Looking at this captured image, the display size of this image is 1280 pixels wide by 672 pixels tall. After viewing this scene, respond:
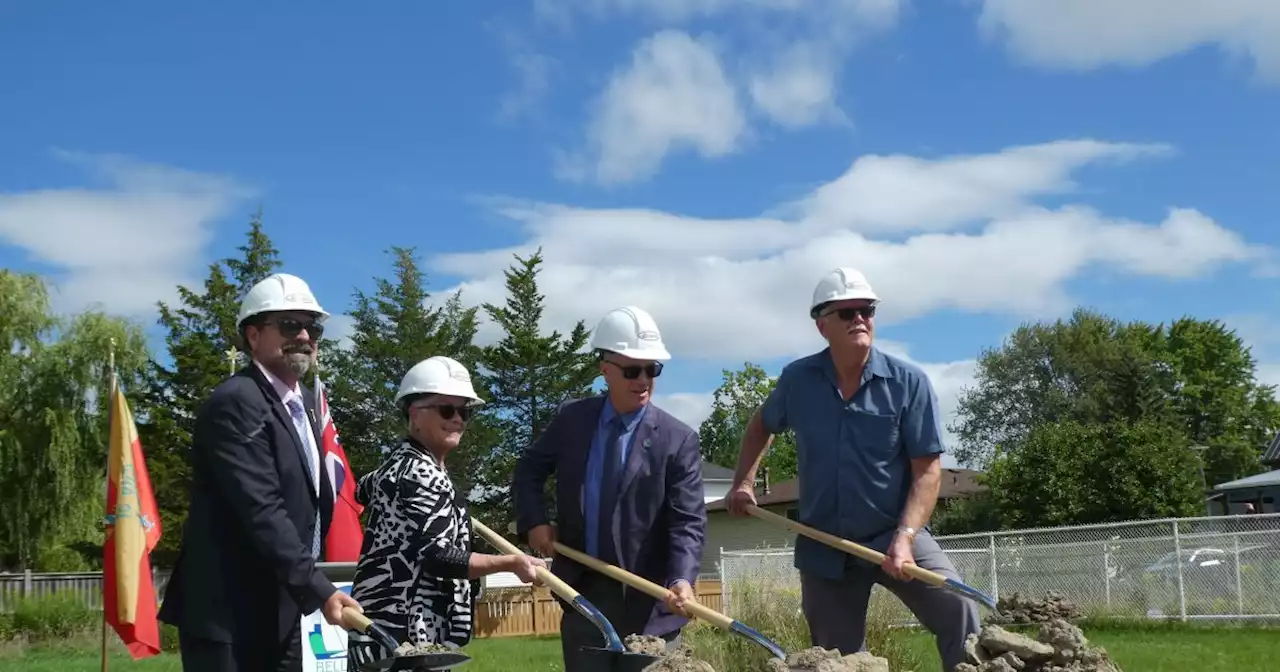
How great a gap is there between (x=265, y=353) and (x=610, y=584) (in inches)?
65.8

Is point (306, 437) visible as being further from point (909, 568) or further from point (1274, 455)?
point (1274, 455)

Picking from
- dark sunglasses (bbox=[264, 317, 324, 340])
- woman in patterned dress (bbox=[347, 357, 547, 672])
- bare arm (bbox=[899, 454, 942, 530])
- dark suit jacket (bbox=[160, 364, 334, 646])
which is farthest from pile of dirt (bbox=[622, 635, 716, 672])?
dark sunglasses (bbox=[264, 317, 324, 340])

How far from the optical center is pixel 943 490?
54.0 m

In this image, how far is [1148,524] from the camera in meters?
16.6

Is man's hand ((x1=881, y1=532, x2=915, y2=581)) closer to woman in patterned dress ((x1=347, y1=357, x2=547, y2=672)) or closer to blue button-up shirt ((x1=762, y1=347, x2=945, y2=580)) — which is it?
blue button-up shirt ((x1=762, y1=347, x2=945, y2=580))

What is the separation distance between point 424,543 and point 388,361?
35581 mm

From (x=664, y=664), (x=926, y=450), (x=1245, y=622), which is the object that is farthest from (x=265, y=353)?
(x=1245, y=622)

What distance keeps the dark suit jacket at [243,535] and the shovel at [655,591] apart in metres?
1.12

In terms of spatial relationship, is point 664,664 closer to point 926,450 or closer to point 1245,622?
point 926,450

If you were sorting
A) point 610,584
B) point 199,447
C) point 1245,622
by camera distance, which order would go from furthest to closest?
1. point 1245,622
2. point 610,584
3. point 199,447

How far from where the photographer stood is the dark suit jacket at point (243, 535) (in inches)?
162

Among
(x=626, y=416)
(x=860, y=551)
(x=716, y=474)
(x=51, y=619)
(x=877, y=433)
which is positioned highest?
(x=626, y=416)

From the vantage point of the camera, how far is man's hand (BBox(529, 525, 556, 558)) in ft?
16.9

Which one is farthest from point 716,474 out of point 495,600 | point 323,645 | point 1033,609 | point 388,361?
point 1033,609
